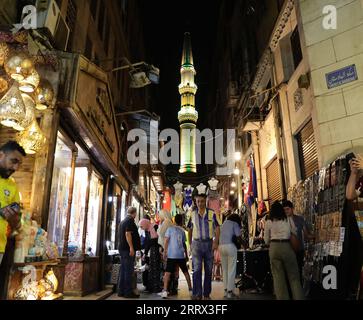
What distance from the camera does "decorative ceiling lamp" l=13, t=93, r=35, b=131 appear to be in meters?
4.67

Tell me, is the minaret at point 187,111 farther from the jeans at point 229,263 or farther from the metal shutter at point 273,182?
the jeans at point 229,263

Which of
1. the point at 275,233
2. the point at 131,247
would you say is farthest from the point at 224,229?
the point at 131,247

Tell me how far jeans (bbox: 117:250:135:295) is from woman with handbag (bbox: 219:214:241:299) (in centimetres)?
228

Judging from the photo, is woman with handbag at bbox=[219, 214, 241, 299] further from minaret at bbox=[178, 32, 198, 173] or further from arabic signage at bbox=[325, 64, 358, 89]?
minaret at bbox=[178, 32, 198, 173]

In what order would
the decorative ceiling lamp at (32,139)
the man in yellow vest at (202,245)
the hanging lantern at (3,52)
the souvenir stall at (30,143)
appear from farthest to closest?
the man in yellow vest at (202,245) → the decorative ceiling lamp at (32,139) → the hanging lantern at (3,52) → the souvenir stall at (30,143)

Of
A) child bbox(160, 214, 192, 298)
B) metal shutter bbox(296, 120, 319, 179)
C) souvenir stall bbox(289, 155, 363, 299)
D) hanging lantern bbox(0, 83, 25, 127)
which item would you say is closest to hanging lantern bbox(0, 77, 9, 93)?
hanging lantern bbox(0, 83, 25, 127)

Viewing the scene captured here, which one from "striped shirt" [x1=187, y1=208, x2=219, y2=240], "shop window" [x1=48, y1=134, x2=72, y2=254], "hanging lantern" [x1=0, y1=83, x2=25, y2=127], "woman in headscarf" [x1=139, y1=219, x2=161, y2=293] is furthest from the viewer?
"woman in headscarf" [x1=139, y1=219, x2=161, y2=293]

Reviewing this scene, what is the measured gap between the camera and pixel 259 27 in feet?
49.6

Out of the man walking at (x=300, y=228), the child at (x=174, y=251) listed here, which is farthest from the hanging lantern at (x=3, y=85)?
the man walking at (x=300, y=228)

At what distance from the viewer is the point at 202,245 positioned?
21.7ft

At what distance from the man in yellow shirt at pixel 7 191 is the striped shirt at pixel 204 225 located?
383 centimetres

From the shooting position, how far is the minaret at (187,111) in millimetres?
39125

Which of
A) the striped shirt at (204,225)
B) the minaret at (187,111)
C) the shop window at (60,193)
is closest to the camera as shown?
the striped shirt at (204,225)

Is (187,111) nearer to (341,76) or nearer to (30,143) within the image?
(341,76)
